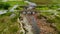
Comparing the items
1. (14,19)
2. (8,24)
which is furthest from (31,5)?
(8,24)

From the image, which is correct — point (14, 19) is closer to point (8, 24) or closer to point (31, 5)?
point (8, 24)

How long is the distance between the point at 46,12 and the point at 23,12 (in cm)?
73

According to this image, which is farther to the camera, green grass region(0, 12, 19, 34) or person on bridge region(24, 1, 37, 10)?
person on bridge region(24, 1, 37, 10)

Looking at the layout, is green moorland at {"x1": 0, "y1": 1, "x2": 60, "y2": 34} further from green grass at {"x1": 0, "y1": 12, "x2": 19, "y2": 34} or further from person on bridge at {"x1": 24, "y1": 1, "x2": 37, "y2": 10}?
person on bridge at {"x1": 24, "y1": 1, "x2": 37, "y2": 10}

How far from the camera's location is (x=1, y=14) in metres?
5.09

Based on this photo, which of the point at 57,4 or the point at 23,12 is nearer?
the point at 23,12

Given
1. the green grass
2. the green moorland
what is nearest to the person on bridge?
the green moorland

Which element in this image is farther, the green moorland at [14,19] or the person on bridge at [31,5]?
the person on bridge at [31,5]

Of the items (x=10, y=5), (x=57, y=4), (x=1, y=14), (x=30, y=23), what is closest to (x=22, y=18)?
(x=30, y=23)

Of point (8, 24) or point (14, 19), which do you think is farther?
point (14, 19)

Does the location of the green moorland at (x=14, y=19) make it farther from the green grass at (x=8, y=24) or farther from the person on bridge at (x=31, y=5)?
the person on bridge at (x=31, y=5)

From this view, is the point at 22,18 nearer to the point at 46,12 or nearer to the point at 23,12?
the point at 23,12

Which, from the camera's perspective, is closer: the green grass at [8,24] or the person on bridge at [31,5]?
the green grass at [8,24]

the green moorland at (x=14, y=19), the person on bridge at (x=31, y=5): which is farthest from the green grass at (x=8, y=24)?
the person on bridge at (x=31, y=5)
